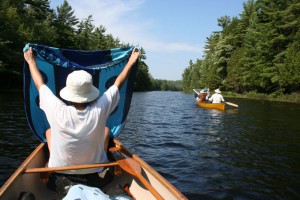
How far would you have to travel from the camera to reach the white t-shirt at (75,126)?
3568mm

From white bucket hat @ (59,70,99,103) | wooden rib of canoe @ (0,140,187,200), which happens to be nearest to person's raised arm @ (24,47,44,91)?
white bucket hat @ (59,70,99,103)

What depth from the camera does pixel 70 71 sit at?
6840 mm

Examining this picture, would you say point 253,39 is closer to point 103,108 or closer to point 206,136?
point 206,136

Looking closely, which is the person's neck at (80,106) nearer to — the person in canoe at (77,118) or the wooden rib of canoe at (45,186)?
the person in canoe at (77,118)

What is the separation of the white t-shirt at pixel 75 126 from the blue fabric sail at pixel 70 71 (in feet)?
8.23

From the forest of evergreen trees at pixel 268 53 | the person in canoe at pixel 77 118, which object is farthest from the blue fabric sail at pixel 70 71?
the forest of evergreen trees at pixel 268 53

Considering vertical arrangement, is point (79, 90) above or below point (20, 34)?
below

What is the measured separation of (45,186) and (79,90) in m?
2.03

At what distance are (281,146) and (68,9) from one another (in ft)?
221

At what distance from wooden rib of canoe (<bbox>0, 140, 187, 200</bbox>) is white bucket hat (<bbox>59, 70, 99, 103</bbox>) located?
3.86ft

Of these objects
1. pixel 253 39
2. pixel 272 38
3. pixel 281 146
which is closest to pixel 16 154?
pixel 281 146

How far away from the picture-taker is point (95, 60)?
7363mm

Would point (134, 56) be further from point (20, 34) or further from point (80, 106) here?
point (20, 34)

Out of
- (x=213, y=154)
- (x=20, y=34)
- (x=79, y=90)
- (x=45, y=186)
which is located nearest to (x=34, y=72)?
(x=79, y=90)
